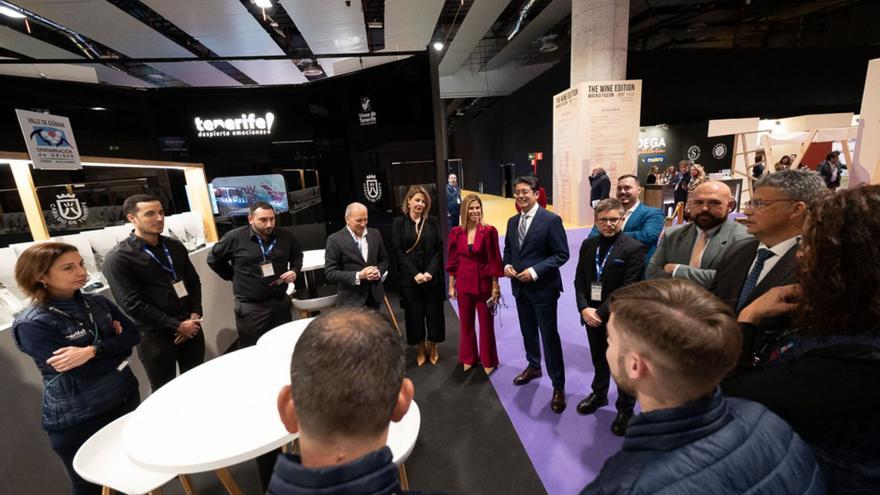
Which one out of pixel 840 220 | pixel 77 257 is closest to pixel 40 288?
pixel 77 257

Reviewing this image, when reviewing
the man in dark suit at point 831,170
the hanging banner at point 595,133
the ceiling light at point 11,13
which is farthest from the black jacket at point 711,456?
the man in dark suit at point 831,170

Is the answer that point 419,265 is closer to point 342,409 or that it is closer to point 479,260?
point 479,260

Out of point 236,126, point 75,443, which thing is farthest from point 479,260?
point 236,126

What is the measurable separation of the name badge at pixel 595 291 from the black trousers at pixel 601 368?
0.59 ft

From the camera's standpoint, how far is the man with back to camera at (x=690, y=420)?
669 mm

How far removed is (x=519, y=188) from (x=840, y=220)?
182cm

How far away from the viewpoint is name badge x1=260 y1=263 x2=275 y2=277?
9.04 ft

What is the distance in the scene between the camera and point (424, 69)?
4.33m

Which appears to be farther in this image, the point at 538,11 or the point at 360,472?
the point at 538,11

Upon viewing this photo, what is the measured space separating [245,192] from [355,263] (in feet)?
9.46

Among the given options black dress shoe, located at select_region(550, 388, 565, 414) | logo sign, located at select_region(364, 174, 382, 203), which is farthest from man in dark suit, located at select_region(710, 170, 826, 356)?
logo sign, located at select_region(364, 174, 382, 203)

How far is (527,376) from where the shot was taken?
2.91 meters

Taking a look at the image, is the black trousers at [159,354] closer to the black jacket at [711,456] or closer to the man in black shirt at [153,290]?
the man in black shirt at [153,290]

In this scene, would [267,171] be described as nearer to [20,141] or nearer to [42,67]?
[42,67]
